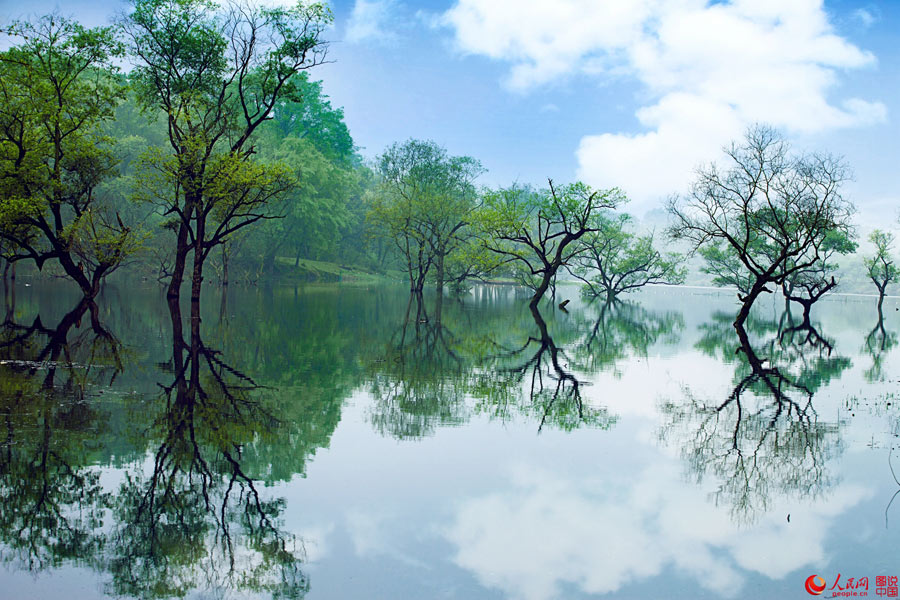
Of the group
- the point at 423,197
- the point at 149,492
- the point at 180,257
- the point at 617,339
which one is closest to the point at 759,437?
the point at 149,492

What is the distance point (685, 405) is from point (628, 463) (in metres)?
4.60

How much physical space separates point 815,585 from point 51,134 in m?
30.2

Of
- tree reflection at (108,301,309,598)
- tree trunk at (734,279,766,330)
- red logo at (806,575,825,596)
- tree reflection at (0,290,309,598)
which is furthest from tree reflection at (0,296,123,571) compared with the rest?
tree trunk at (734,279,766,330)

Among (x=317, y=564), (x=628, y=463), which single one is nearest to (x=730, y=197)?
(x=628, y=463)

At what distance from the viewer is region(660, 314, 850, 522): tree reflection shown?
8609mm

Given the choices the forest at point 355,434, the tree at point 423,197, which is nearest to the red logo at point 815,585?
the forest at point 355,434

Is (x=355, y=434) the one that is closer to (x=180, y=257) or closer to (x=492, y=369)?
(x=492, y=369)

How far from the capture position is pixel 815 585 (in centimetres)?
625

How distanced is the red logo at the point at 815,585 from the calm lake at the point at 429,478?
100 mm

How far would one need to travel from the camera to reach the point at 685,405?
13648 millimetres

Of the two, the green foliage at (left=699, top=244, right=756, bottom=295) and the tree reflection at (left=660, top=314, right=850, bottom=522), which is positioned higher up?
the green foliage at (left=699, top=244, right=756, bottom=295)

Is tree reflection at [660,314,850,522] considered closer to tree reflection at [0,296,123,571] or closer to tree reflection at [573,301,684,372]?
tree reflection at [573,301,684,372]

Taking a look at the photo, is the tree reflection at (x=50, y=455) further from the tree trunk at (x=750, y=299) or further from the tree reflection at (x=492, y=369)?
the tree trunk at (x=750, y=299)

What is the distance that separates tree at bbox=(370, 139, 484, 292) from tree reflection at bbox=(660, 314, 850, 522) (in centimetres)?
3563
